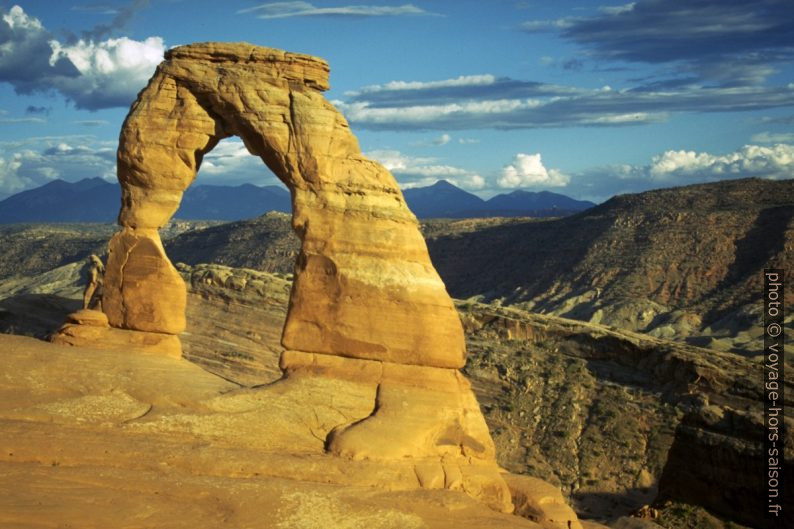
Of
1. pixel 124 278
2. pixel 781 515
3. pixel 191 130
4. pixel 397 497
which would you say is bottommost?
pixel 781 515

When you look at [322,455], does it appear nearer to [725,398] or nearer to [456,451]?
[456,451]

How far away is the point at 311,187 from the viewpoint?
20594 mm

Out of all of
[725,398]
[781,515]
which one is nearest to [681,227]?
[725,398]

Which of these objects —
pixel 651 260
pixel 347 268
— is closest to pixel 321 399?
pixel 347 268

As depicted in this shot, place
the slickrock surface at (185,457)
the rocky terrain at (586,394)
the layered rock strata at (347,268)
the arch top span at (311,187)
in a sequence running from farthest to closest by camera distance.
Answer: the rocky terrain at (586,394)
the arch top span at (311,187)
the layered rock strata at (347,268)
the slickrock surface at (185,457)

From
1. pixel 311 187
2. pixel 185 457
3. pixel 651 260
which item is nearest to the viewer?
pixel 185 457

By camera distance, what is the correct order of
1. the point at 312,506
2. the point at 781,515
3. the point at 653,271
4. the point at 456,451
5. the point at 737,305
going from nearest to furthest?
the point at 312,506, the point at 456,451, the point at 781,515, the point at 737,305, the point at 653,271

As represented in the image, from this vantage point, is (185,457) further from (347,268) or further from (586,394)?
(586,394)

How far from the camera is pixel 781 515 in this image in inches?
1064

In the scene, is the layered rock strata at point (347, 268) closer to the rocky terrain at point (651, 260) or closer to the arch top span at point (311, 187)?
the arch top span at point (311, 187)

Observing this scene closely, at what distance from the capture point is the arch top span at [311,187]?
794 inches

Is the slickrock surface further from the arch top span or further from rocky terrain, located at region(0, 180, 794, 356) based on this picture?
rocky terrain, located at region(0, 180, 794, 356)

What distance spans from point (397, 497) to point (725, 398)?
67.4ft

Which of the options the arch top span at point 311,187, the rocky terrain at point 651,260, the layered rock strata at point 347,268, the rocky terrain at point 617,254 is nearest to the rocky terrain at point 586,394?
the layered rock strata at point 347,268
